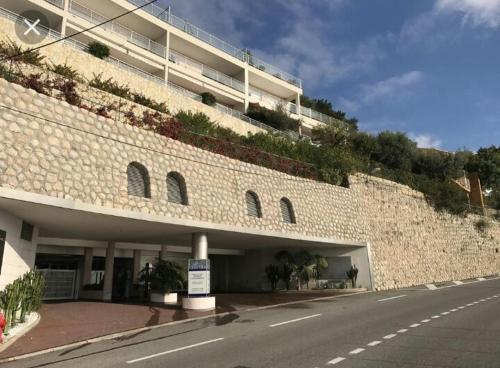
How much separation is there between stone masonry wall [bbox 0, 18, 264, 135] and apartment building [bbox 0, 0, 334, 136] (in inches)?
84.1

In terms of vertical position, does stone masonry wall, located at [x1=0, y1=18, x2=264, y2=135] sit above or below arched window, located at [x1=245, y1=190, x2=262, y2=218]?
above

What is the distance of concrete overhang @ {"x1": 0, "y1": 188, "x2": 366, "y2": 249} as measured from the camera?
37.7 feet

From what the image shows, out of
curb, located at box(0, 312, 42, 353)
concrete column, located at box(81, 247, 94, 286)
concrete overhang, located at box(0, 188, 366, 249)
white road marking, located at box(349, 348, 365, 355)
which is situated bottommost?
white road marking, located at box(349, 348, 365, 355)

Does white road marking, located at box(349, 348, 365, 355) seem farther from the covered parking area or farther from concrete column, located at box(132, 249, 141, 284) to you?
concrete column, located at box(132, 249, 141, 284)

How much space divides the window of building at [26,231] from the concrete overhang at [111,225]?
0.68 feet

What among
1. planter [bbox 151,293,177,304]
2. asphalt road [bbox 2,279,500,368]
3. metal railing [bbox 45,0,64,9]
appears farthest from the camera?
metal railing [bbox 45,0,64,9]

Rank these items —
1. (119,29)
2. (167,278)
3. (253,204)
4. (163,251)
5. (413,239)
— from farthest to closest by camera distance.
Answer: (119,29) → (413,239) → (163,251) → (253,204) → (167,278)

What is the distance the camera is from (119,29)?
1265 inches

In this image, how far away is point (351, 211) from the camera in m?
25.3

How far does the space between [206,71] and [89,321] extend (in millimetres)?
28991

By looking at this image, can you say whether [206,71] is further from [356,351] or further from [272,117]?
[356,351]

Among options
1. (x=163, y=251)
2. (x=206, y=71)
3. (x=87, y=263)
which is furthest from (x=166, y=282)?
(x=206, y=71)

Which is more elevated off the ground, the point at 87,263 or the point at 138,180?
the point at 138,180

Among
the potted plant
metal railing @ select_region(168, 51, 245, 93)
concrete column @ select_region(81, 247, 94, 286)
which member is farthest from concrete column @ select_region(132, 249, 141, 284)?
metal railing @ select_region(168, 51, 245, 93)
